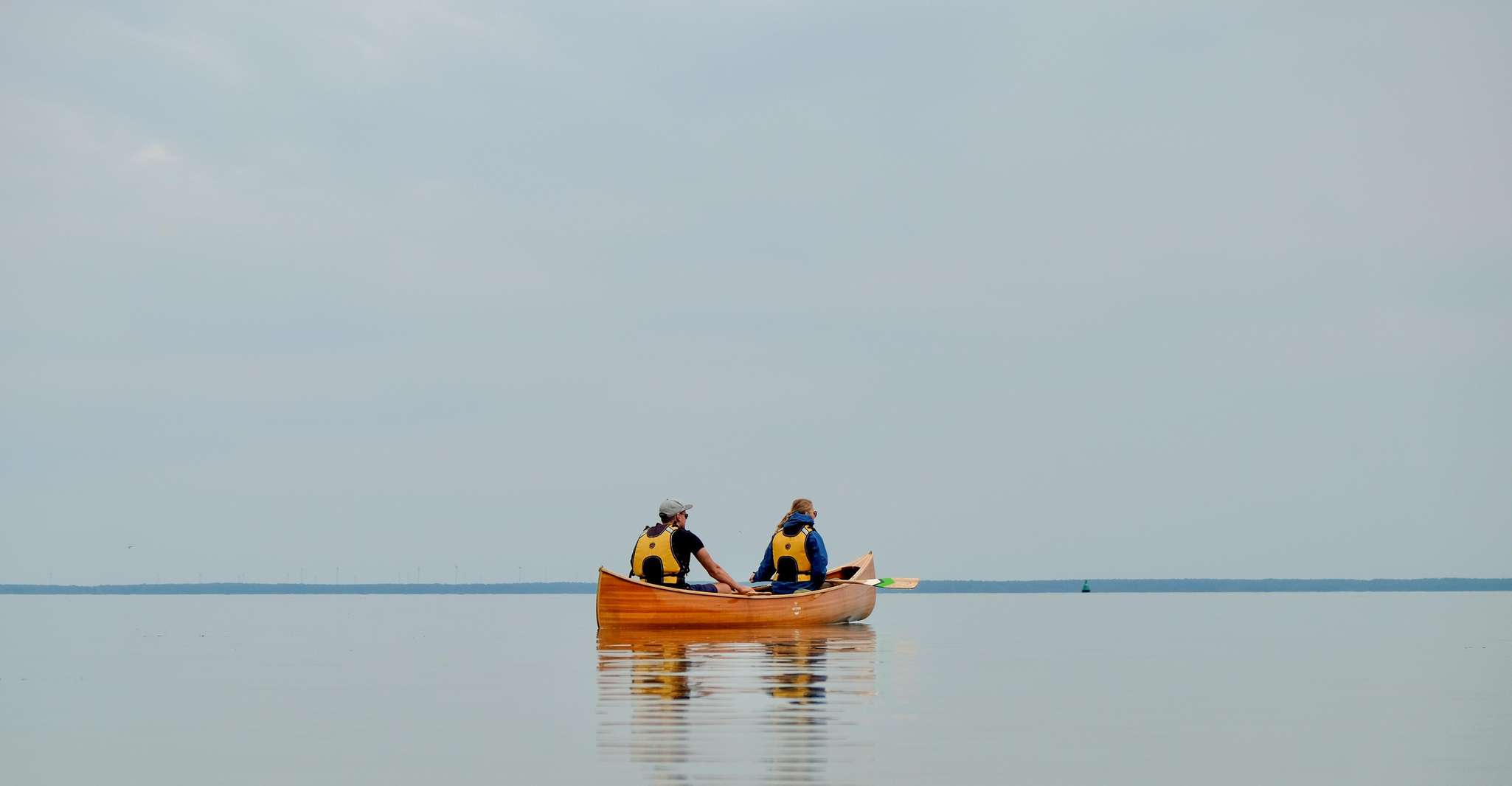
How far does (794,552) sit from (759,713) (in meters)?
15.1

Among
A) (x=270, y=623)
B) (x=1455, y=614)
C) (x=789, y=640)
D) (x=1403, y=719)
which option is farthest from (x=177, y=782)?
(x=1455, y=614)

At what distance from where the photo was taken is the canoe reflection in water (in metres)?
9.28

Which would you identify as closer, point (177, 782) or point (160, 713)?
point (177, 782)

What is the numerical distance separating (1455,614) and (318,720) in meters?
Answer: 49.9

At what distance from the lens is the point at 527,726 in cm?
1201

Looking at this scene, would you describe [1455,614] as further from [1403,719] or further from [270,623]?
[1403,719]

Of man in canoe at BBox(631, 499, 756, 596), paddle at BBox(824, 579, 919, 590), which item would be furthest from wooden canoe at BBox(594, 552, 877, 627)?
paddle at BBox(824, 579, 919, 590)

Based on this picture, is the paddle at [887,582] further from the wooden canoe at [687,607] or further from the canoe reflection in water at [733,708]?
the canoe reflection in water at [733,708]

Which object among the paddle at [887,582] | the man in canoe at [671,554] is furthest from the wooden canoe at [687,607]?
the paddle at [887,582]

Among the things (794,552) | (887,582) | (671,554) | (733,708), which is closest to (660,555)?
(671,554)

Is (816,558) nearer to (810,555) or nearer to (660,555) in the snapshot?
(810,555)

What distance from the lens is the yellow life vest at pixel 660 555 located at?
2456 cm

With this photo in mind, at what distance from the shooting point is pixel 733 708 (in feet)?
40.4

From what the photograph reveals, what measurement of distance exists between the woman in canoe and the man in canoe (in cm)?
193
